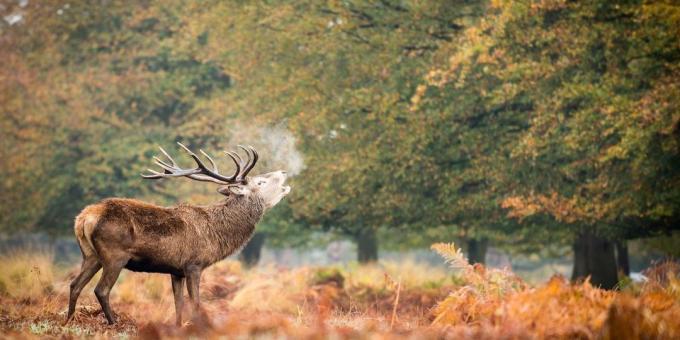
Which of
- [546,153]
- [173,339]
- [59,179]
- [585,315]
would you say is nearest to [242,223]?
[173,339]

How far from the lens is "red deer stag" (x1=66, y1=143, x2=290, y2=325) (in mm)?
8555

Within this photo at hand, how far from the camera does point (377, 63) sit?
59.5 feet

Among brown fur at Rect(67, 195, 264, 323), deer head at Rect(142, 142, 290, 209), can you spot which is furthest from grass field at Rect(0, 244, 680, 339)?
deer head at Rect(142, 142, 290, 209)

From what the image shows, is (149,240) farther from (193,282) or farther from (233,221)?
(233,221)

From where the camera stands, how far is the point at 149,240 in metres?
8.77

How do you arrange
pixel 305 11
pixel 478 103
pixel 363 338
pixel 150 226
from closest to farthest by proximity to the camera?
pixel 363 338 → pixel 150 226 → pixel 478 103 → pixel 305 11

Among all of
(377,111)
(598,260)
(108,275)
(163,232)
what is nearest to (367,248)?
(377,111)

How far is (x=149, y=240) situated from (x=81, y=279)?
82 centimetres

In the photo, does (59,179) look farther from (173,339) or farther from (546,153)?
(173,339)

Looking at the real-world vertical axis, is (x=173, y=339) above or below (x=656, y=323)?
above

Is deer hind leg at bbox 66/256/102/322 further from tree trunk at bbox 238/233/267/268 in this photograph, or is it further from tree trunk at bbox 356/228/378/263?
tree trunk at bbox 356/228/378/263

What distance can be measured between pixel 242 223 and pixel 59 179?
16295 millimetres

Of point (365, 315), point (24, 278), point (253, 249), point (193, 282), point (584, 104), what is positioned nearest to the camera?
point (193, 282)

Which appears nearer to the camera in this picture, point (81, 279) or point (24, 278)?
point (81, 279)
